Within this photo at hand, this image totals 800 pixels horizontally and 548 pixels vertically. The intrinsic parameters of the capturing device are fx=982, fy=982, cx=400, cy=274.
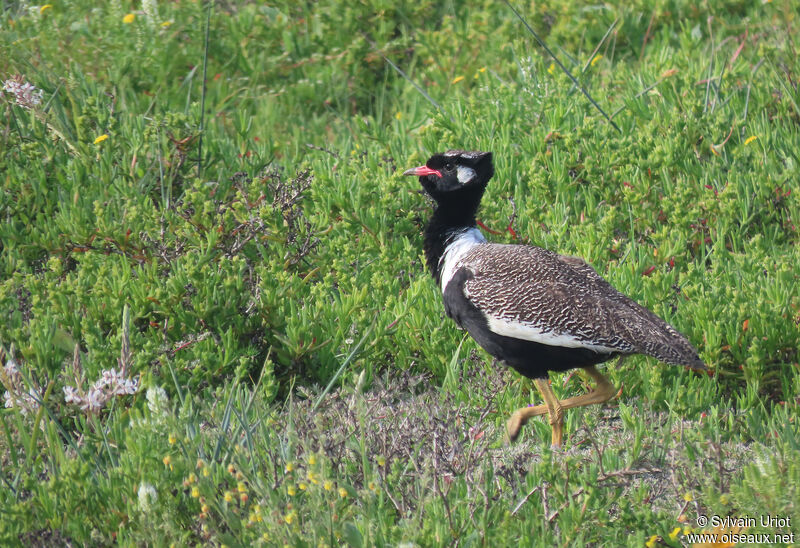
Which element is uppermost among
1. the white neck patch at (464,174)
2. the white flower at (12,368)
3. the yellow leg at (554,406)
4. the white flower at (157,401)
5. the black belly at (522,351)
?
the white neck patch at (464,174)

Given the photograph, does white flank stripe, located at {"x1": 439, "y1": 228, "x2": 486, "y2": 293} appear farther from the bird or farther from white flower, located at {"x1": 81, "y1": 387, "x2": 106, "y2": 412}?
white flower, located at {"x1": 81, "y1": 387, "x2": 106, "y2": 412}

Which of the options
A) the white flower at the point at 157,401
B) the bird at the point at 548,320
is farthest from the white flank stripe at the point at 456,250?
the white flower at the point at 157,401

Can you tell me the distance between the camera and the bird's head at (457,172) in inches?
183

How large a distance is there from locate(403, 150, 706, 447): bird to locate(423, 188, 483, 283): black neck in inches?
6.4

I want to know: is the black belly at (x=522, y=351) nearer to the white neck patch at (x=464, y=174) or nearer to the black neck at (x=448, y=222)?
the black neck at (x=448, y=222)

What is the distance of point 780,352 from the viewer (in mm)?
4477

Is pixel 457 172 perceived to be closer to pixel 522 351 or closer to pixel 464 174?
pixel 464 174

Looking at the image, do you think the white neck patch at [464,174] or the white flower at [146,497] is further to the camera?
the white neck patch at [464,174]

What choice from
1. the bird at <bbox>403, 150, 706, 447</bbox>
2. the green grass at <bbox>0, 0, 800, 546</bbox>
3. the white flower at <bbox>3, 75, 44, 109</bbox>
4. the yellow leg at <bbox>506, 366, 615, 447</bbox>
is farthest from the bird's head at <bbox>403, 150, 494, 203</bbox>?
the white flower at <bbox>3, 75, 44, 109</bbox>

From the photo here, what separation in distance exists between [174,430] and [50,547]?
0.61m

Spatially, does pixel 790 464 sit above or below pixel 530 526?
above

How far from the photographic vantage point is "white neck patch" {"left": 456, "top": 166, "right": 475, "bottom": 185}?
15.3ft

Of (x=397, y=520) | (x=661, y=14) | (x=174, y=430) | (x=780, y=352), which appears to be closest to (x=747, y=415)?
(x=780, y=352)

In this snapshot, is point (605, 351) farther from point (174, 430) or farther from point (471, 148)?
point (471, 148)
